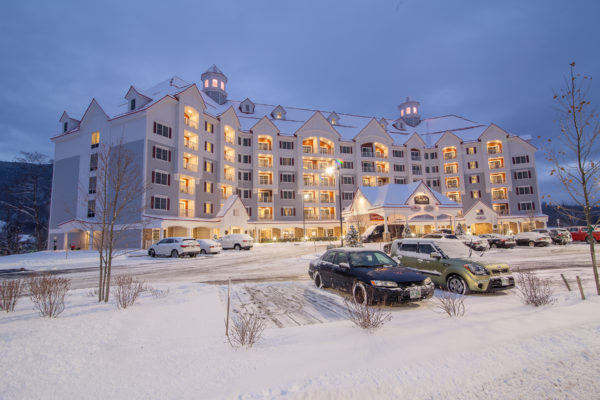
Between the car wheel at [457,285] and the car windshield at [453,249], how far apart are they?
0.85m

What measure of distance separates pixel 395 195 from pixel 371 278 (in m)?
29.7

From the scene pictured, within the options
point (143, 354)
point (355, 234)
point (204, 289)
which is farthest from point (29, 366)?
point (355, 234)

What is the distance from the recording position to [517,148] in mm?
58125

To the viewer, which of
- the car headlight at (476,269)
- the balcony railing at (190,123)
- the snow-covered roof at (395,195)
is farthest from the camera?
the balcony railing at (190,123)

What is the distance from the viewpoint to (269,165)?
176 ft

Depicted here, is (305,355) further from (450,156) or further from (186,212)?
(450,156)

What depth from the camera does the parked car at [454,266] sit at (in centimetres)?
888

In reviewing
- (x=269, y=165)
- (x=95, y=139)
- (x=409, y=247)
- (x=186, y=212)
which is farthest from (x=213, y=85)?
(x=409, y=247)

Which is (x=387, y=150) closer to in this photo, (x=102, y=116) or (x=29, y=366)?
(x=102, y=116)

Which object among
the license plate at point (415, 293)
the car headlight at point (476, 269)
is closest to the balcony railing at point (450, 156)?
the car headlight at point (476, 269)

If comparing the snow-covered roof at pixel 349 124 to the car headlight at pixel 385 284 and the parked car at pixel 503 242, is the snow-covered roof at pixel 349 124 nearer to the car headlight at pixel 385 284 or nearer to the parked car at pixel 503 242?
the parked car at pixel 503 242

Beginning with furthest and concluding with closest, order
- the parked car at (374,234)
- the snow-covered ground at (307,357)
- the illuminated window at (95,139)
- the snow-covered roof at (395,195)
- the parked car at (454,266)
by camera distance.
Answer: the illuminated window at (95,139) → the parked car at (374,234) → the snow-covered roof at (395,195) → the parked car at (454,266) → the snow-covered ground at (307,357)

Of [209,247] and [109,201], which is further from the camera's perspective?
[209,247]

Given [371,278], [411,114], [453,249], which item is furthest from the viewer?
[411,114]
